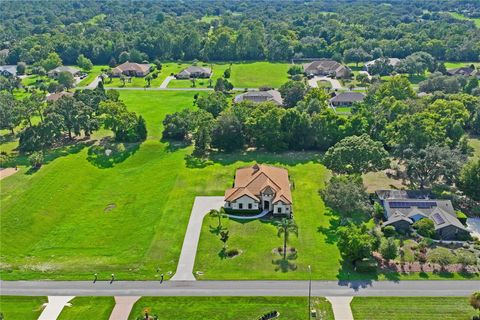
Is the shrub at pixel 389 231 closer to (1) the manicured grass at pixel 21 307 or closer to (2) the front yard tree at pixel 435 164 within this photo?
(2) the front yard tree at pixel 435 164

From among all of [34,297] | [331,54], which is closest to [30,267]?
[34,297]

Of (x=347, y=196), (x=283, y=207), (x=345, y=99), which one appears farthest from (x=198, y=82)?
(x=347, y=196)

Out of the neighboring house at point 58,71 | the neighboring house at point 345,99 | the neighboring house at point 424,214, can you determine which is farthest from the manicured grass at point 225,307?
the neighboring house at point 58,71

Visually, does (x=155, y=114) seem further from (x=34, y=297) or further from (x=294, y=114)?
(x=34, y=297)

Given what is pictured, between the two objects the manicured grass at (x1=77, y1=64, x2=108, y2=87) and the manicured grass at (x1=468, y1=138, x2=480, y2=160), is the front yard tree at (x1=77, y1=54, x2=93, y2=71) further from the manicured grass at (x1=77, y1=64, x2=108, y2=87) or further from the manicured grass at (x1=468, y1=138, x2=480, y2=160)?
the manicured grass at (x1=468, y1=138, x2=480, y2=160)

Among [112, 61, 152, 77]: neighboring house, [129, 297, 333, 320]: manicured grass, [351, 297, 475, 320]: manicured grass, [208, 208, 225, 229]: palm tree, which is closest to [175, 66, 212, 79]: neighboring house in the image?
[112, 61, 152, 77]: neighboring house

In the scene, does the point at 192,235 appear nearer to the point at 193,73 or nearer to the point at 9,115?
the point at 9,115
